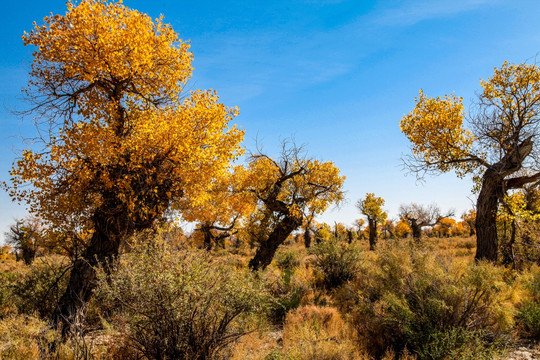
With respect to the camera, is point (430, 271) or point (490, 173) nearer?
point (430, 271)

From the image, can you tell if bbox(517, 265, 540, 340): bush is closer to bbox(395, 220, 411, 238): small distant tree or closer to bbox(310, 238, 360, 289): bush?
bbox(310, 238, 360, 289): bush

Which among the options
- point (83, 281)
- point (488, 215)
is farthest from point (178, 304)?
point (488, 215)

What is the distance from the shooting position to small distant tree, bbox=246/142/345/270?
45.5 feet

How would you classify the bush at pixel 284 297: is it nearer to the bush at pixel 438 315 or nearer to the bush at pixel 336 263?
the bush at pixel 336 263

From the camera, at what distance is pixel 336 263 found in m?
11.4

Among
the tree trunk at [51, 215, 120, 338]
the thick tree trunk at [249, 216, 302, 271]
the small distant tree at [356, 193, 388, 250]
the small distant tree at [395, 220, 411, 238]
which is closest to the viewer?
the tree trunk at [51, 215, 120, 338]

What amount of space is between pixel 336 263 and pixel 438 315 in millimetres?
5915

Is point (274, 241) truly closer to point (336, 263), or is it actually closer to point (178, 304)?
point (336, 263)

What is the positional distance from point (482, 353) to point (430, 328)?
81cm

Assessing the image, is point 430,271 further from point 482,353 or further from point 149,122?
point 149,122

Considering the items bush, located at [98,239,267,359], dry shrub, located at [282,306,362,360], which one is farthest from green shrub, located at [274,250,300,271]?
bush, located at [98,239,267,359]

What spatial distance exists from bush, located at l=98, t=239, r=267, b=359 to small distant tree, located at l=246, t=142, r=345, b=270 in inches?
339

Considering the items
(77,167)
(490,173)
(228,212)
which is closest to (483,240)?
(490,173)

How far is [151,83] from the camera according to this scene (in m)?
8.61
